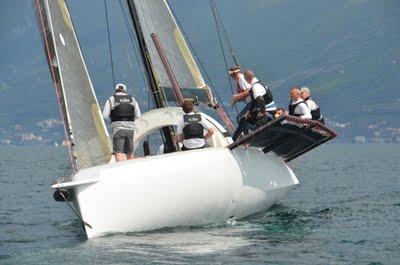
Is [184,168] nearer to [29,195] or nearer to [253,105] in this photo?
[253,105]

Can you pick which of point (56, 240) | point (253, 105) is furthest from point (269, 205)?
point (56, 240)

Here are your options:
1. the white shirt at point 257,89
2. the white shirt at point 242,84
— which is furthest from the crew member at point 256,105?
the white shirt at point 242,84

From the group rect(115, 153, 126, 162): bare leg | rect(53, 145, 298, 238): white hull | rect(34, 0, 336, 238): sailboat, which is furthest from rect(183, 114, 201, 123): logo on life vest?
rect(115, 153, 126, 162): bare leg

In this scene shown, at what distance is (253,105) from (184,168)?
3.03m

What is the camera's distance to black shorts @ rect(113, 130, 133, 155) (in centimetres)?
1638

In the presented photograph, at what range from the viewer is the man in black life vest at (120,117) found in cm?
1628

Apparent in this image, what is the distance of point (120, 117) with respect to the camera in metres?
16.3

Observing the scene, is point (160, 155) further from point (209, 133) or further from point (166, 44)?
point (166, 44)

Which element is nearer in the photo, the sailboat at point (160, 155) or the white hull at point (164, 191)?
the white hull at point (164, 191)

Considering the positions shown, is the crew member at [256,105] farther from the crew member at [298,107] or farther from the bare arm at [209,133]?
the bare arm at [209,133]

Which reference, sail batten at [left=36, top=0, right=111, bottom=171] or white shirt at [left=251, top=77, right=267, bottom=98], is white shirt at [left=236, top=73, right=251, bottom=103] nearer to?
white shirt at [left=251, top=77, right=267, bottom=98]

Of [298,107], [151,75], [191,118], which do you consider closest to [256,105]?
[298,107]

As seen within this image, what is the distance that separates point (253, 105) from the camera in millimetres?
17734

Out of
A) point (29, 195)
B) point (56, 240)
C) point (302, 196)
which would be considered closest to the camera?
point (56, 240)
